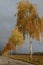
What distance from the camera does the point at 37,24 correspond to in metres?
38.1

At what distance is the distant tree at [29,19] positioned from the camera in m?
37.4

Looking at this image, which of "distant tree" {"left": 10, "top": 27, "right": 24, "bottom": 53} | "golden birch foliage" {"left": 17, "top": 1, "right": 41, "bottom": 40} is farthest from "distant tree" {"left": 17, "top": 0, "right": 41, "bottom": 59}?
"distant tree" {"left": 10, "top": 27, "right": 24, "bottom": 53}

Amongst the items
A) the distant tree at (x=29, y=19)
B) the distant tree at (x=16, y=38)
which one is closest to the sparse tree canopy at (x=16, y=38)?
the distant tree at (x=16, y=38)

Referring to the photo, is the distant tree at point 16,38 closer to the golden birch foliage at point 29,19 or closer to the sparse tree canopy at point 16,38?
the sparse tree canopy at point 16,38

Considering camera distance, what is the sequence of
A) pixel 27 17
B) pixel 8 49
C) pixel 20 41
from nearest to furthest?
pixel 27 17 < pixel 20 41 < pixel 8 49

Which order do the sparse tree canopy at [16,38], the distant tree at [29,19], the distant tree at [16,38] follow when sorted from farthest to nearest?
→ the sparse tree canopy at [16,38], the distant tree at [16,38], the distant tree at [29,19]

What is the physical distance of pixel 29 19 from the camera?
Result: 1471 inches

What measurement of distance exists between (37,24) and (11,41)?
27.9m

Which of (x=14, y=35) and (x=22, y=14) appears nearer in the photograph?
(x=22, y=14)

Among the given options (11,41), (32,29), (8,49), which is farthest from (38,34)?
(8,49)

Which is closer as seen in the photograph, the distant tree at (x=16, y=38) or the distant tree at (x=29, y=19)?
the distant tree at (x=29, y=19)

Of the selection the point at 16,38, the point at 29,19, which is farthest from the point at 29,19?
the point at 16,38

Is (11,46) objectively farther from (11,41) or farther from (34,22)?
(34,22)

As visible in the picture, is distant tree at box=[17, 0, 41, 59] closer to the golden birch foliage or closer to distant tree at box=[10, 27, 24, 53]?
the golden birch foliage
